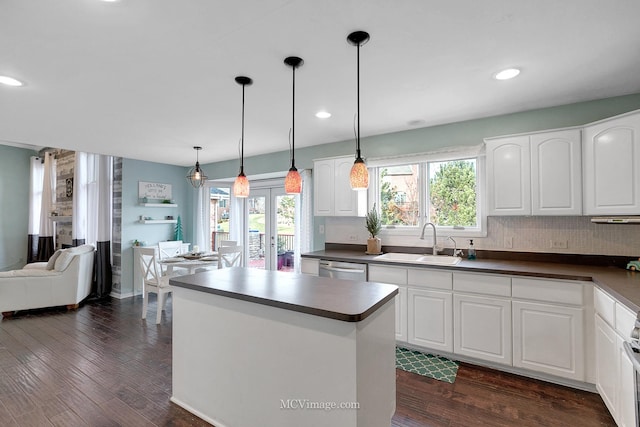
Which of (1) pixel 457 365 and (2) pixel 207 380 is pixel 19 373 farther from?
(1) pixel 457 365

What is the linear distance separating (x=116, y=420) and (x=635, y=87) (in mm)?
4841

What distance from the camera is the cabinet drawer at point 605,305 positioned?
1933 mm

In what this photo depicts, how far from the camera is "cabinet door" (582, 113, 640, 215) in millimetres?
2279

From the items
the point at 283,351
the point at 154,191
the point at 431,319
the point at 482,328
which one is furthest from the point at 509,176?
the point at 154,191

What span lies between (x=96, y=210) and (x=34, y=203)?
8.15ft

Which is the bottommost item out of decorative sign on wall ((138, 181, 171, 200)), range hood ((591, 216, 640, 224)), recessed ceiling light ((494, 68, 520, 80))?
range hood ((591, 216, 640, 224))

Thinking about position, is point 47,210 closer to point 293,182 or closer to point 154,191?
point 154,191

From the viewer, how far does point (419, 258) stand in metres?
3.38

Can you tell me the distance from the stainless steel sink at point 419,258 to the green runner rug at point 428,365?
0.94m

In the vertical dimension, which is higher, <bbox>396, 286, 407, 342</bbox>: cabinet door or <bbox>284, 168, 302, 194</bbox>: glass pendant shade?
<bbox>284, 168, 302, 194</bbox>: glass pendant shade

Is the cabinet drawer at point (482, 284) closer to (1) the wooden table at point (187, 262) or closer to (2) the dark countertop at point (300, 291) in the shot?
(2) the dark countertop at point (300, 291)

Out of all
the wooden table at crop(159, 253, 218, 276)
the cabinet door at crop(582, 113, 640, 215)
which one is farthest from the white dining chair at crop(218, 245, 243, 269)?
the cabinet door at crop(582, 113, 640, 215)

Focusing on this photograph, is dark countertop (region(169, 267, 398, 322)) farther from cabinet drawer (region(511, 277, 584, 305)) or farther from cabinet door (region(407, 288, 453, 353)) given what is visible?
cabinet drawer (region(511, 277, 584, 305))

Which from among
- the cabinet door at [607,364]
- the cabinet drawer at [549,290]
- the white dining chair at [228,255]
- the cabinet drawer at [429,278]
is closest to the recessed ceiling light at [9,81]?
the white dining chair at [228,255]
